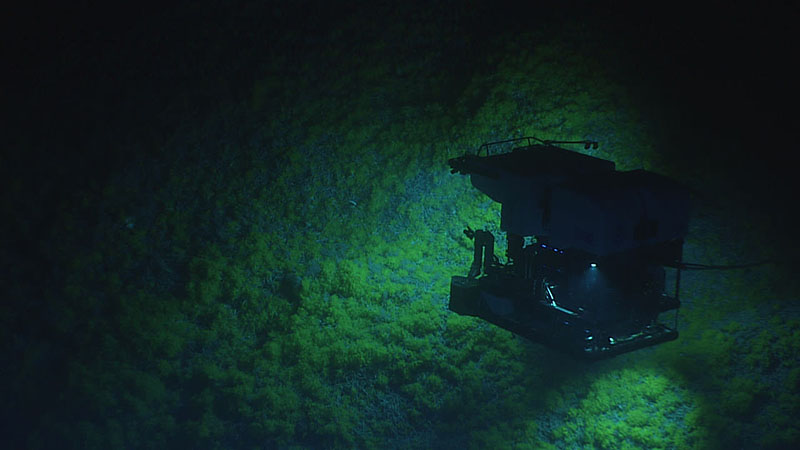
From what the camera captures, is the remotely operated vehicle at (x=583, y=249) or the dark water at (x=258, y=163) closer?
the remotely operated vehicle at (x=583, y=249)

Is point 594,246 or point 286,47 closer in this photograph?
point 594,246

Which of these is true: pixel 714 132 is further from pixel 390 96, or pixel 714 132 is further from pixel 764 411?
pixel 390 96

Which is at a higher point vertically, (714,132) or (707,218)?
(714,132)

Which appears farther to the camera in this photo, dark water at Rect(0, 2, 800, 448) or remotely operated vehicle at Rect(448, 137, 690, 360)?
dark water at Rect(0, 2, 800, 448)

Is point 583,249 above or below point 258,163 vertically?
below

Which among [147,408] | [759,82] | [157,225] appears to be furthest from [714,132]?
[147,408]

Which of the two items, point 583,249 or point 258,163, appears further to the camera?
point 258,163

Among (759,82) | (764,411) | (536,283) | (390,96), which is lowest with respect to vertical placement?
(764,411)

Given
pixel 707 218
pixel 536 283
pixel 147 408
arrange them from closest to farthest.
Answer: pixel 536 283 < pixel 147 408 < pixel 707 218
